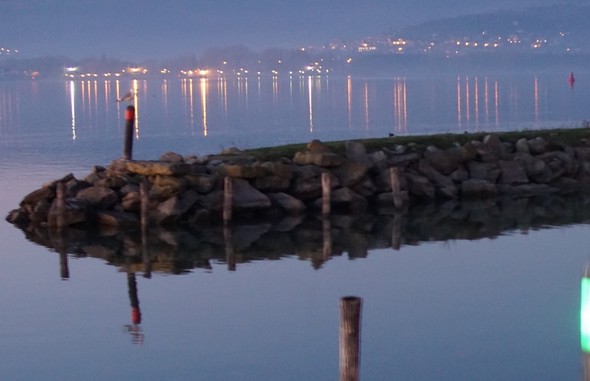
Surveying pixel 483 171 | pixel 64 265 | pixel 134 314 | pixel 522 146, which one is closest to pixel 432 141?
pixel 483 171

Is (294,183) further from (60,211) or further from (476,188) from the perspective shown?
(60,211)

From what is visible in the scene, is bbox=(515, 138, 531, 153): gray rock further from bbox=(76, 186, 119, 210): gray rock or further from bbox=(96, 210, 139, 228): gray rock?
bbox=(76, 186, 119, 210): gray rock

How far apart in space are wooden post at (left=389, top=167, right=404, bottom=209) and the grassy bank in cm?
155

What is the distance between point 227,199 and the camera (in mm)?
22250

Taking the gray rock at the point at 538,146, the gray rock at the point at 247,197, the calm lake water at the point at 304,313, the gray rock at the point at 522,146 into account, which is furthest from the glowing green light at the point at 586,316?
the gray rock at the point at 538,146

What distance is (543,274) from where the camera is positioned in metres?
17.5

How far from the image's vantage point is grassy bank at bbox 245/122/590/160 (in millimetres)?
25297

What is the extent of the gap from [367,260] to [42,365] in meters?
7.29

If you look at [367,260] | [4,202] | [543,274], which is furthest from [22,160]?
[543,274]

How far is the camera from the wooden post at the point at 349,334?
8172 mm

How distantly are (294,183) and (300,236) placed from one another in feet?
8.12

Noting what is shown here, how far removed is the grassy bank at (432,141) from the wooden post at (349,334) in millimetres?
16348

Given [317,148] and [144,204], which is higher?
[317,148]

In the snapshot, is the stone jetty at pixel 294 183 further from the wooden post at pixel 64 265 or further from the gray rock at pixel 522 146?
the wooden post at pixel 64 265
